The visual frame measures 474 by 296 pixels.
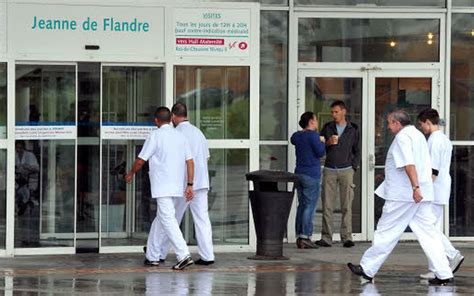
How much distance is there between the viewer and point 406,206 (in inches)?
488

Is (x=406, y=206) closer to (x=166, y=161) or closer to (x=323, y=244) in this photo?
(x=166, y=161)

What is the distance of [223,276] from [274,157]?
4068 mm

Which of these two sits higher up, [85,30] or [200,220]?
[85,30]

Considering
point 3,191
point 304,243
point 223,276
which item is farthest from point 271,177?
point 3,191

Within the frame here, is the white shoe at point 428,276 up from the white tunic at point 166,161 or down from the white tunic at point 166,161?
down

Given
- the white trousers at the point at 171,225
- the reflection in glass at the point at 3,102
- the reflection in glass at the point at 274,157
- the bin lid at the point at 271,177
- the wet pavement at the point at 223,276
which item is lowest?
the wet pavement at the point at 223,276

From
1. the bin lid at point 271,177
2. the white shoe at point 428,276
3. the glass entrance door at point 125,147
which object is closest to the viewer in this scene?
the white shoe at point 428,276

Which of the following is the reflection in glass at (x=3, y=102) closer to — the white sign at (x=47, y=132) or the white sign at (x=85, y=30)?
the white sign at (x=47, y=132)

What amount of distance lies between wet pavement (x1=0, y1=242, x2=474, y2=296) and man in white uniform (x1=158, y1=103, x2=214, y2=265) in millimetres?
245

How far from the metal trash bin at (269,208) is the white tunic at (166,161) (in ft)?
3.77

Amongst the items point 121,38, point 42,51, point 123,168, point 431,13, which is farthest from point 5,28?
point 431,13

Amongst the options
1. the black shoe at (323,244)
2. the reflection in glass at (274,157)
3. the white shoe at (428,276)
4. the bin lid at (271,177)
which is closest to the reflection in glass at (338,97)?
the reflection in glass at (274,157)

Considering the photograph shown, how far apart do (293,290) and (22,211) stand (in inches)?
168

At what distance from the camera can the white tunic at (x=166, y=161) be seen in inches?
531
